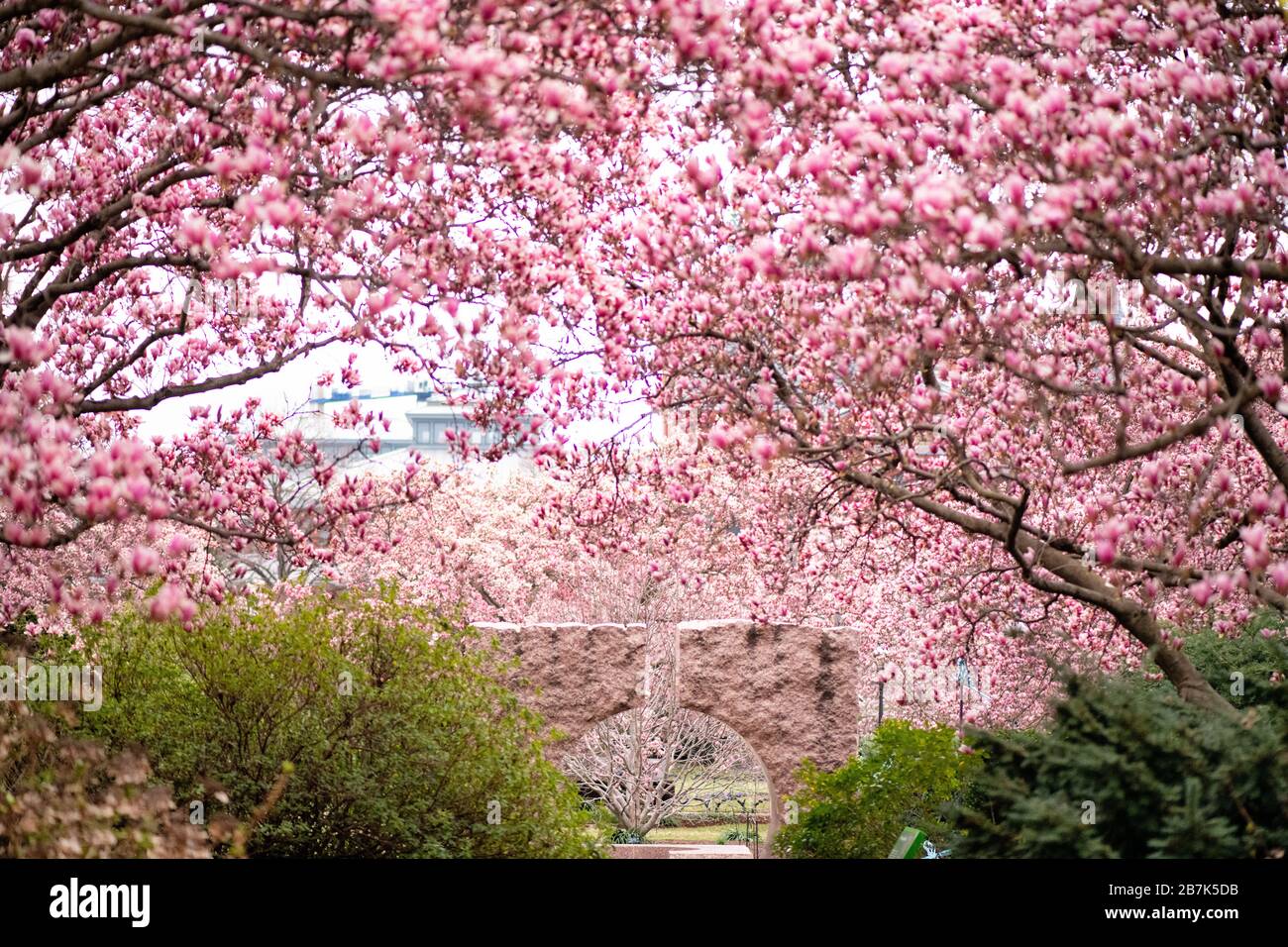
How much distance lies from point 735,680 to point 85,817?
8011 millimetres

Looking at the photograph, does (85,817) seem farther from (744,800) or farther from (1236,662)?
(744,800)

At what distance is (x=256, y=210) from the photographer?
4711 mm

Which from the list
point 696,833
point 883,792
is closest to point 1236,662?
point 883,792

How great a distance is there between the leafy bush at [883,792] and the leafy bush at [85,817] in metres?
5.75

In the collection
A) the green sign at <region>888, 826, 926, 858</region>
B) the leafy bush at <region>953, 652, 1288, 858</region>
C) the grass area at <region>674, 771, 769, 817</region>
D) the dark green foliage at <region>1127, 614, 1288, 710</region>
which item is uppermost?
the dark green foliage at <region>1127, 614, 1288, 710</region>

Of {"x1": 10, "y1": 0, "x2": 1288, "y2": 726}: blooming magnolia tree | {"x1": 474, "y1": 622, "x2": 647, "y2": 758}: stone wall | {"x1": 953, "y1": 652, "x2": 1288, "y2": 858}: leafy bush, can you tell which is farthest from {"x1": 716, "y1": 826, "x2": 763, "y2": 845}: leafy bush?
{"x1": 953, "y1": 652, "x2": 1288, "y2": 858}: leafy bush

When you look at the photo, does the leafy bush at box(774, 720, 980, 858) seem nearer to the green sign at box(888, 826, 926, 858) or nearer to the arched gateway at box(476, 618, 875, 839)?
the arched gateway at box(476, 618, 875, 839)

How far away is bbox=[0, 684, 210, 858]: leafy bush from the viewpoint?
5.10 meters

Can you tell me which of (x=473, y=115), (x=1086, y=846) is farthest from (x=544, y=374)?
(x=1086, y=846)

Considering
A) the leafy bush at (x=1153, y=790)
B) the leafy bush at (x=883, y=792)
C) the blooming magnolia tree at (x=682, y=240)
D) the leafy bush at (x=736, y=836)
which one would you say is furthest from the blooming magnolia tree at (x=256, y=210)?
the leafy bush at (x=736, y=836)

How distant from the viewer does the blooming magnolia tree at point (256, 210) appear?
15.7 ft

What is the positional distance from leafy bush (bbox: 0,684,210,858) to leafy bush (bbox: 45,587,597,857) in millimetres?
1674

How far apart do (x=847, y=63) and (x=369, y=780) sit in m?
4.98
